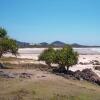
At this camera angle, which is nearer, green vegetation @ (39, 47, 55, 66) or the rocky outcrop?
the rocky outcrop

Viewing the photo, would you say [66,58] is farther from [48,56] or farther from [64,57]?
[48,56]

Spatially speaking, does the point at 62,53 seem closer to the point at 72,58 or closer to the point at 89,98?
the point at 72,58

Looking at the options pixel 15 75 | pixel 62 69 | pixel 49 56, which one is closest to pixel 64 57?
pixel 62 69

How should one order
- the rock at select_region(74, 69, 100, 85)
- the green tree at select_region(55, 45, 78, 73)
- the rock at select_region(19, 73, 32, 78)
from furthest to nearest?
1. the green tree at select_region(55, 45, 78, 73)
2. the rock at select_region(74, 69, 100, 85)
3. the rock at select_region(19, 73, 32, 78)

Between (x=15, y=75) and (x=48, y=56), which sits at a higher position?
(x=48, y=56)

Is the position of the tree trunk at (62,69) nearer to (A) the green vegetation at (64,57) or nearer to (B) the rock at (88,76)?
(A) the green vegetation at (64,57)

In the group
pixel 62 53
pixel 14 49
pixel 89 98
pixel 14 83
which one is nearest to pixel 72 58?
pixel 62 53

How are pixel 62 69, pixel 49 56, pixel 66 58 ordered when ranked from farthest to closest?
1. pixel 49 56
2. pixel 62 69
3. pixel 66 58

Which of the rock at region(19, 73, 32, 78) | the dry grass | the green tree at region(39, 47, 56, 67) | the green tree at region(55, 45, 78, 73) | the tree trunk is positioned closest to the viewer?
the dry grass

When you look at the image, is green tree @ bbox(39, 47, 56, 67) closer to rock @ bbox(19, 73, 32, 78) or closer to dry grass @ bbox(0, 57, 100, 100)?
rock @ bbox(19, 73, 32, 78)

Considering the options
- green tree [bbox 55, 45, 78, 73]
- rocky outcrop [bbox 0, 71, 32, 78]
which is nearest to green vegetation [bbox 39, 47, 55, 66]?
green tree [bbox 55, 45, 78, 73]

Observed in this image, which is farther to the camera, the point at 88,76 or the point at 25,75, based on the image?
the point at 88,76

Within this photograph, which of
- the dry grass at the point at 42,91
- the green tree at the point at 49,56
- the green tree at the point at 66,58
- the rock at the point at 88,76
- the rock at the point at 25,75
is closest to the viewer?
the dry grass at the point at 42,91

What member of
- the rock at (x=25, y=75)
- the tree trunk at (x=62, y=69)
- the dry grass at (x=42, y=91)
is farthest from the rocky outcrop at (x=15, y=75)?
the tree trunk at (x=62, y=69)
